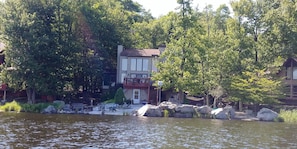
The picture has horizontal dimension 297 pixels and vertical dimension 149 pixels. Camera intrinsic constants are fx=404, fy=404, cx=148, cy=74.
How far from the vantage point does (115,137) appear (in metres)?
21.9

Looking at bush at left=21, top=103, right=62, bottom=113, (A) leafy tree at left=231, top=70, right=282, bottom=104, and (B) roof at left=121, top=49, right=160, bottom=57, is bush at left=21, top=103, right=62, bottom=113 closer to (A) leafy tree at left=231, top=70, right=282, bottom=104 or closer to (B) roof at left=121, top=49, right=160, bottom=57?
(B) roof at left=121, top=49, right=160, bottom=57

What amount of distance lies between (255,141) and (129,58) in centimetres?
3325

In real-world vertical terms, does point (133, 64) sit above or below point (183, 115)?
above

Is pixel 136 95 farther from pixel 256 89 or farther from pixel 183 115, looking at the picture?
pixel 256 89

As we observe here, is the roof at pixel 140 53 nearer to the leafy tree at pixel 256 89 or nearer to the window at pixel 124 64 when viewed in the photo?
the window at pixel 124 64

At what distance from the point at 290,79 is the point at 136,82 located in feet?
60.5

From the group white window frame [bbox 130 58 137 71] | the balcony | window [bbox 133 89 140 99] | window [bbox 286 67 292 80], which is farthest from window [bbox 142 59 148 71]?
window [bbox 286 67 292 80]

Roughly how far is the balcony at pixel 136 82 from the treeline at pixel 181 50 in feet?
12.3

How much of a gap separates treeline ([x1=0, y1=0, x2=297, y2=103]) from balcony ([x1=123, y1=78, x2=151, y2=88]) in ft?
12.3

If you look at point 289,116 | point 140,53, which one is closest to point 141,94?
point 140,53

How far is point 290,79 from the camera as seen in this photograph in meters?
47.8

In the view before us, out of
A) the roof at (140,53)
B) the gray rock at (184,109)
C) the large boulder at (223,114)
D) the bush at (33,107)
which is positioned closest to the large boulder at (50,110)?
the bush at (33,107)

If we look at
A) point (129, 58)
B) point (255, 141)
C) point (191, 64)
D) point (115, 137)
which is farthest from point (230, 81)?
point (115, 137)

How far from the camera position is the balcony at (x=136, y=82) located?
163ft
